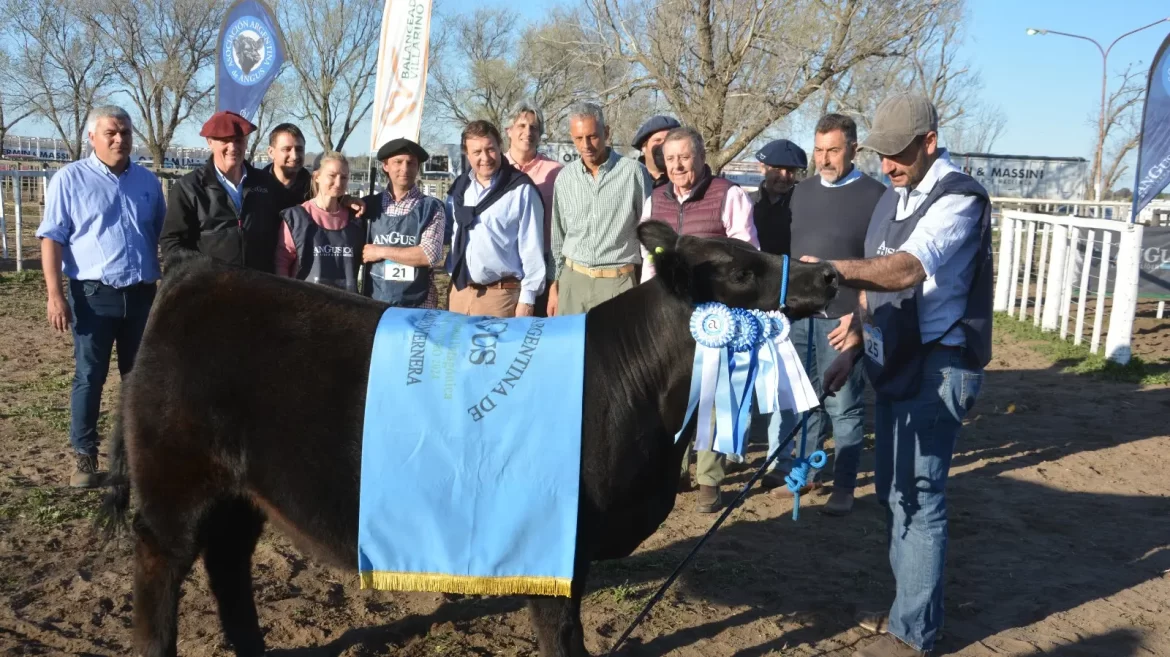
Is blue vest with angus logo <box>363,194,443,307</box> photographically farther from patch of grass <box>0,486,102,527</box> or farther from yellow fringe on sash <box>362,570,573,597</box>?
yellow fringe on sash <box>362,570,573,597</box>

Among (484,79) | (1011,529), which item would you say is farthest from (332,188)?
(484,79)

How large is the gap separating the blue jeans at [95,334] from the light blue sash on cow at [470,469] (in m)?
3.06

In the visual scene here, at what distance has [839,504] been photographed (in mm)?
5730

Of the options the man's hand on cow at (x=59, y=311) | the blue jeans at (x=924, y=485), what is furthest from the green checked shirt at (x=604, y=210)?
the man's hand on cow at (x=59, y=311)

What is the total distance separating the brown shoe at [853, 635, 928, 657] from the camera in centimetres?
380

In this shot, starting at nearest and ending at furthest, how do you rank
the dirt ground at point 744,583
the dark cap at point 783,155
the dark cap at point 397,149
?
the dirt ground at point 744,583, the dark cap at point 397,149, the dark cap at point 783,155

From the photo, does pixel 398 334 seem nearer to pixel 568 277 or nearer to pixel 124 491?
pixel 124 491

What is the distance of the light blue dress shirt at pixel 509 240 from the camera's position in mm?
5172

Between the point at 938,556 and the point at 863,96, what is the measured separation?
22.2 metres

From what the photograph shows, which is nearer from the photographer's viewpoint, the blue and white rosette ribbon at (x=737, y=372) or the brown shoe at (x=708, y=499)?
the blue and white rosette ribbon at (x=737, y=372)

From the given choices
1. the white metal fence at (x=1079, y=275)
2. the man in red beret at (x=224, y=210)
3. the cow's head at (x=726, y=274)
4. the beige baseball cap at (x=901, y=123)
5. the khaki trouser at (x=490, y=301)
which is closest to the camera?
the cow's head at (x=726, y=274)

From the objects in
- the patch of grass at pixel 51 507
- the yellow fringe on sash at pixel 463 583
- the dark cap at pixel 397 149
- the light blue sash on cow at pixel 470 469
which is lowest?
the patch of grass at pixel 51 507

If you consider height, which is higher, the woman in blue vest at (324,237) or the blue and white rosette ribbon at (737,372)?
the woman in blue vest at (324,237)

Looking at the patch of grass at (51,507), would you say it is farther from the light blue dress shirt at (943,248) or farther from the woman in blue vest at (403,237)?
the light blue dress shirt at (943,248)
